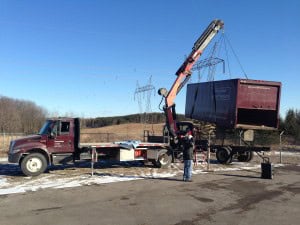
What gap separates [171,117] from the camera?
22.7 meters

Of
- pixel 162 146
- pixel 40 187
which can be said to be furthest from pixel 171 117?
pixel 40 187

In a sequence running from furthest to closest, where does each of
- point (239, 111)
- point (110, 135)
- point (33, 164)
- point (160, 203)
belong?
1. point (110, 135)
2. point (239, 111)
3. point (33, 164)
4. point (160, 203)

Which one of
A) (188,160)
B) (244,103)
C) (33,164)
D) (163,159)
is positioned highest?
(244,103)

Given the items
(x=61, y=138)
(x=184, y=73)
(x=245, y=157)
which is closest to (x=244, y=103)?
(x=184, y=73)

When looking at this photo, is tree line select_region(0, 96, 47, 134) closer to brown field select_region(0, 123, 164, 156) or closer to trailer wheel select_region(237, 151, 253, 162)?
brown field select_region(0, 123, 164, 156)

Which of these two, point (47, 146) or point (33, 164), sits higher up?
point (47, 146)

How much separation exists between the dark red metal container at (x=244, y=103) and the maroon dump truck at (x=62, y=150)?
174 inches

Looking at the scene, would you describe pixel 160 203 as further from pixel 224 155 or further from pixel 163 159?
pixel 224 155

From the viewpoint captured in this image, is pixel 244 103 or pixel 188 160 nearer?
pixel 188 160

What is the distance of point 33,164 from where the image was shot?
57.3 ft

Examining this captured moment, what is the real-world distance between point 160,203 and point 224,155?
13.1 metres

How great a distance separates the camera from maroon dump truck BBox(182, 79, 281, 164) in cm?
2178

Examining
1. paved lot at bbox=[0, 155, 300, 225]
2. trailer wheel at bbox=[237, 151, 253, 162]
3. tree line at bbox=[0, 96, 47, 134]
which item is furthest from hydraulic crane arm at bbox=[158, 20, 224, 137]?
tree line at bbox=[0, 96, 47, 134]

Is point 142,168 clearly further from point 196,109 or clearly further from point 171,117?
point 196,109
